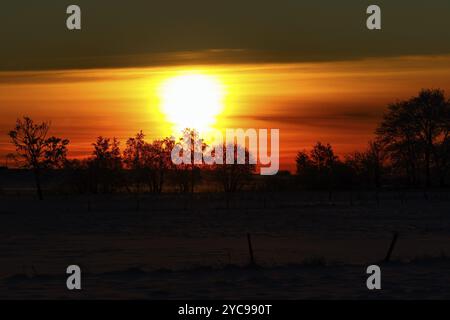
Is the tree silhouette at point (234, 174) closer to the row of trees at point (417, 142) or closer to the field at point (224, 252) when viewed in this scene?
the row of trees at point (417, 142)

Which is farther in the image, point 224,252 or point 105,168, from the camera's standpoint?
point 105,168

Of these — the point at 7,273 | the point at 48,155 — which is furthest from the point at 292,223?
the point at 48,155

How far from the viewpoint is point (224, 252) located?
102 ft

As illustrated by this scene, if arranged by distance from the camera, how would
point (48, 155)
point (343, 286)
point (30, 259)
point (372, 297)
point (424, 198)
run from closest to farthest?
point (372, 297) → point (343, 286) → point (30, 259) → point (424, 198) → point (48, 155)

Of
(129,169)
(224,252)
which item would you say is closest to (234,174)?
(129,169)

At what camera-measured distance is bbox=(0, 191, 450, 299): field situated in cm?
2134

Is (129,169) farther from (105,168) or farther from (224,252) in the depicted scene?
(224,252)

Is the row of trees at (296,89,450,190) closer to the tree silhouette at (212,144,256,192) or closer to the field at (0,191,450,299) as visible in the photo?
the tree silhouette at (212,144,256,192)

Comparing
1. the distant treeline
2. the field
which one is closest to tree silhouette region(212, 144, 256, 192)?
the distant treeline

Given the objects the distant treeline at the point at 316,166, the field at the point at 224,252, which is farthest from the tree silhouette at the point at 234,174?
the field at the point at 224,252

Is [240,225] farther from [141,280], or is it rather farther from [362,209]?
[141,280]

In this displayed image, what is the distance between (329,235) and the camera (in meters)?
38.8
